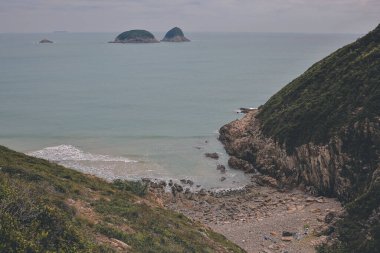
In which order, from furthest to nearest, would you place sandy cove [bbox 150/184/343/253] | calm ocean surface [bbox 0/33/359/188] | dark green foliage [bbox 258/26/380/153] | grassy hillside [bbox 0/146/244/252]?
calm ocean surface [bbox 0/33/359/188]
dark green foliage [bbox 258/26/380/153]
sandy cove [bbox 150/184/343/253]
grassy hillside [bbox 0/146/244/252]

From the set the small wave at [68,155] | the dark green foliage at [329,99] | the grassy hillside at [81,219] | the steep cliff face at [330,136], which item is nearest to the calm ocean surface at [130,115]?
the small wave at [68,155]

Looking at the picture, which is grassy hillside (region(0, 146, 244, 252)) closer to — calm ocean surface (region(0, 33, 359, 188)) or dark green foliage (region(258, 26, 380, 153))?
calm ocean surface (region(0, 33, 359, 188))

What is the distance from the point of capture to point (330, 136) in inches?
1319

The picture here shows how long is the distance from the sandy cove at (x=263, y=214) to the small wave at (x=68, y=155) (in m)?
10.4

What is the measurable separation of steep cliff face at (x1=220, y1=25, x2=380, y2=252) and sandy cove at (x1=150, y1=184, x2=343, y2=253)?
2026mm

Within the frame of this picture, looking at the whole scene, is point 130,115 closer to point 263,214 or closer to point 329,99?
point 329,99

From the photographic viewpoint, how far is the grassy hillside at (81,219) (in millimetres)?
11594

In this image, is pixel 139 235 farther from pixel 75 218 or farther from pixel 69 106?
pixel 69 106

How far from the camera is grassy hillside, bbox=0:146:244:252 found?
11.6m

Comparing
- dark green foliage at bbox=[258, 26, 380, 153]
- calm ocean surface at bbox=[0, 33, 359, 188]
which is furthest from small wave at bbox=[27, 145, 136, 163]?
dark green foliage at bbox=[258, 26, 380, 153]

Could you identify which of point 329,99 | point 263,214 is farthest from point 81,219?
point 329,99

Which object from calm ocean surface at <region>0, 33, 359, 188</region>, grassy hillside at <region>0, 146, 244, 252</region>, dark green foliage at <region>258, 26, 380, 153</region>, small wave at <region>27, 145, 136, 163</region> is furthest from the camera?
small wave at <region>27, 145, 136, 163</region>

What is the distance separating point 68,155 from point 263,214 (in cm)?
2502

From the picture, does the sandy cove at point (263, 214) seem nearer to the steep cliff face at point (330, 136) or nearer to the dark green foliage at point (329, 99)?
the steep cliff face at point (330, 136)
